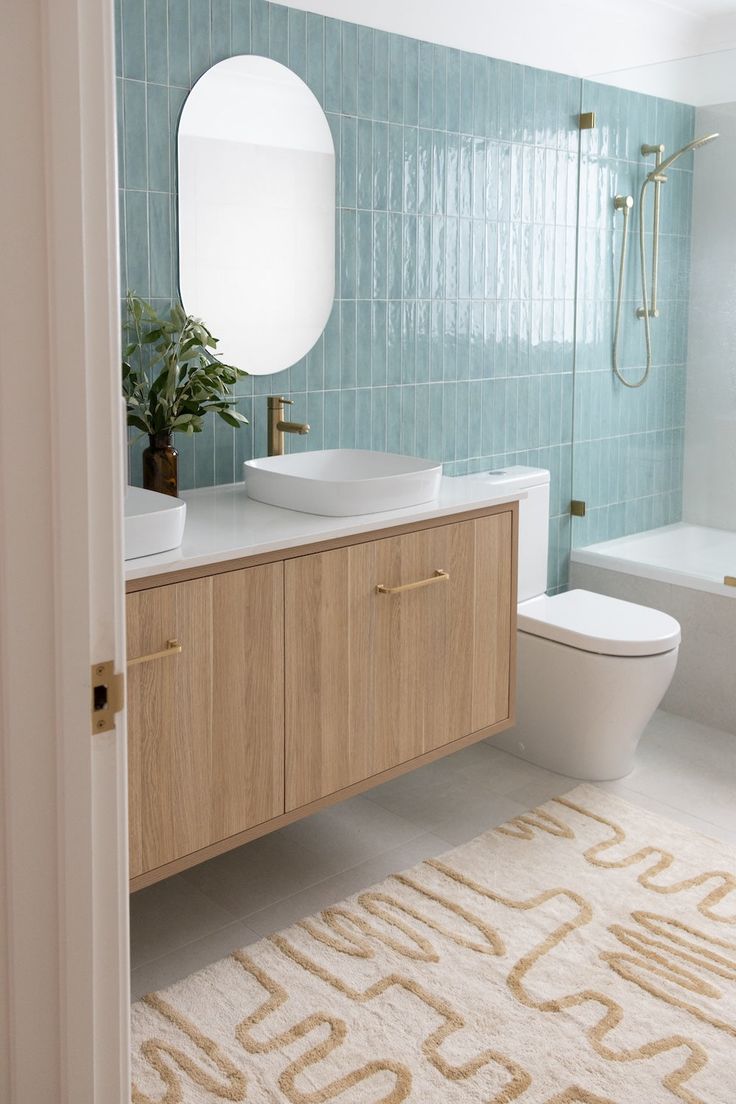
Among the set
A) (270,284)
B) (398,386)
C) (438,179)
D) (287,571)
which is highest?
(438,179)

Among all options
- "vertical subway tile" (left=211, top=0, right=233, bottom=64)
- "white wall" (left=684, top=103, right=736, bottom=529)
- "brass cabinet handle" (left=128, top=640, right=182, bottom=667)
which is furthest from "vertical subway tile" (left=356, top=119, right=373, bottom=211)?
"brass cabinet handle" (left=128, top=640, right=182, bottom=667)

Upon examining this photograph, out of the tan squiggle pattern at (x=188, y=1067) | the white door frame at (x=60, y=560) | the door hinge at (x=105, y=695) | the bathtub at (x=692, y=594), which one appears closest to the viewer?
the white door frame at (x=60, y=560)

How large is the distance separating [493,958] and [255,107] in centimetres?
200

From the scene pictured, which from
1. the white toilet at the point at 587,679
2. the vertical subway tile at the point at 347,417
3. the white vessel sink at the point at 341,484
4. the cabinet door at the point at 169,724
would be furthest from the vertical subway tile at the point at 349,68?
the cabinet door at the point at 169,724

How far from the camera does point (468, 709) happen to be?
8.63 feet

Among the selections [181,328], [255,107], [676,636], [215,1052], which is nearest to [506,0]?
[255,107]

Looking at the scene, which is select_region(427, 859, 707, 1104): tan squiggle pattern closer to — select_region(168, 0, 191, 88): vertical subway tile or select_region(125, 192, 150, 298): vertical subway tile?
select_region(125, 192, 150, 298): vertical subway tile

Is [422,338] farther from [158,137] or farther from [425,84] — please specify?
[158,137]

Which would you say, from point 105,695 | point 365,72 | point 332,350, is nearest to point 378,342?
point 332,350

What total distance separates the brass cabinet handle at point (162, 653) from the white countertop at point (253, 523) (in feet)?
0.44

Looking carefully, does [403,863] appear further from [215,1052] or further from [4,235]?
[4,235]

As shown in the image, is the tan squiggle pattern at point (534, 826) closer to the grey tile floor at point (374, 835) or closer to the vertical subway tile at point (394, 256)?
the grey tile floor at point (374, 835)

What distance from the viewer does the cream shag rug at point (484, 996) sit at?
1.86m

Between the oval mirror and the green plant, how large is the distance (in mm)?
120
